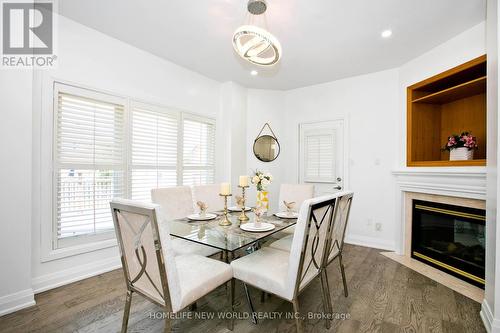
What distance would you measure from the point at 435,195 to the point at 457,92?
1.24 m

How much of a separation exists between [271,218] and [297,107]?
273 cm

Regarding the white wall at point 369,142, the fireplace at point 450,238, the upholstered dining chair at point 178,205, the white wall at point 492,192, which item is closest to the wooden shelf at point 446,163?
the white wall at point 369,142

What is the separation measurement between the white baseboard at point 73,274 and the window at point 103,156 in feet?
0.88

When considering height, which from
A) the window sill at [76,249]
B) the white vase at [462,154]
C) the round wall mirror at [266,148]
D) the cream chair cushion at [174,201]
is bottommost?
the window sill at [76,249]

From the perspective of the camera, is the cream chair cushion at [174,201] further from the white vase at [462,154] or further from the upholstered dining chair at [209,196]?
the white vase at [462,154]

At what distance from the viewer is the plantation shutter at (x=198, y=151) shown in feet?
11.7

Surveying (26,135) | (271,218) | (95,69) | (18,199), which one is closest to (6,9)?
(95,69)

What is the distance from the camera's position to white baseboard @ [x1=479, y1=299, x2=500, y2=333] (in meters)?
1.63

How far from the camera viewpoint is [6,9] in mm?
1868

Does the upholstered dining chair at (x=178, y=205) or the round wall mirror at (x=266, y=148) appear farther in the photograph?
the round wall mirror at (x=266, y=148)

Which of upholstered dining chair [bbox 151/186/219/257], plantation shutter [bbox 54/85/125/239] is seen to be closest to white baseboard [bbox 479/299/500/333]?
upholstered dining chair [bbox 151/186/219/257]

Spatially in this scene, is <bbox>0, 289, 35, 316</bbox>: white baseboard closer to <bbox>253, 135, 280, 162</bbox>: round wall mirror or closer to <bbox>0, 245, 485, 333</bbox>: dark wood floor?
<bbox>0, 245, 485, 333</bbox>: dark wood floor

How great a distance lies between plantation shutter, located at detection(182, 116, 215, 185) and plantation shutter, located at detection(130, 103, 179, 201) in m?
0.19

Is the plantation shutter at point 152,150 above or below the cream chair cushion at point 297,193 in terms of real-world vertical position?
above
